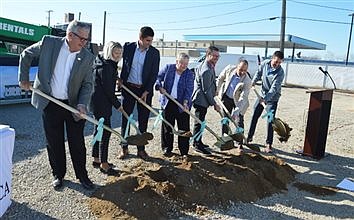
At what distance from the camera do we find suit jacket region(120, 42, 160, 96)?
5.42 metres

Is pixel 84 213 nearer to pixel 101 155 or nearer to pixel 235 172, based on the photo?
pixel 101 155

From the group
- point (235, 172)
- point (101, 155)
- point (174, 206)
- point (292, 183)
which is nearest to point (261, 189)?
point (235, 172)

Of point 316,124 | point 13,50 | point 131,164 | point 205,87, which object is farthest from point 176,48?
point 131,164

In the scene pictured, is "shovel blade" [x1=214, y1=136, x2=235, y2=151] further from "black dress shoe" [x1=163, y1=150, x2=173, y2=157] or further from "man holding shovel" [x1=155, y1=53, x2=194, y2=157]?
"black dress shoe" [x1=163, y1=150, x2=173, y2=157]

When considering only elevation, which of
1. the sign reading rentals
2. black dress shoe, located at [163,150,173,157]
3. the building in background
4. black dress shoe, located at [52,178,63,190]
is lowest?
black dress shoe, located at [52,178,63,190]

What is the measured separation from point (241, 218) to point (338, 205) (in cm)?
140

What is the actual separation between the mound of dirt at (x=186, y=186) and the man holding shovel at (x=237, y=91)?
106 cm

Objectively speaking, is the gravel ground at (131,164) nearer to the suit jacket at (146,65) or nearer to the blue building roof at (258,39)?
the suit jacket at (146,65)

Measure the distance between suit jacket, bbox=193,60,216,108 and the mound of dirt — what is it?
969 millimetres

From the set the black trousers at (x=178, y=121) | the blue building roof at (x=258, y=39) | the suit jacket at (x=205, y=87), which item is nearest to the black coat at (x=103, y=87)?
the black trousers at (x=178, y=121)

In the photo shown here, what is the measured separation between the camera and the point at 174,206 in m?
4.10

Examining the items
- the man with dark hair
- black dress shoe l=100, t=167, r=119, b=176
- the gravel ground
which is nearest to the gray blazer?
the gravel ground

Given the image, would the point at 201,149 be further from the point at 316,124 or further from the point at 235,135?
the point at 316,124

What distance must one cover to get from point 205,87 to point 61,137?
2536 mm
